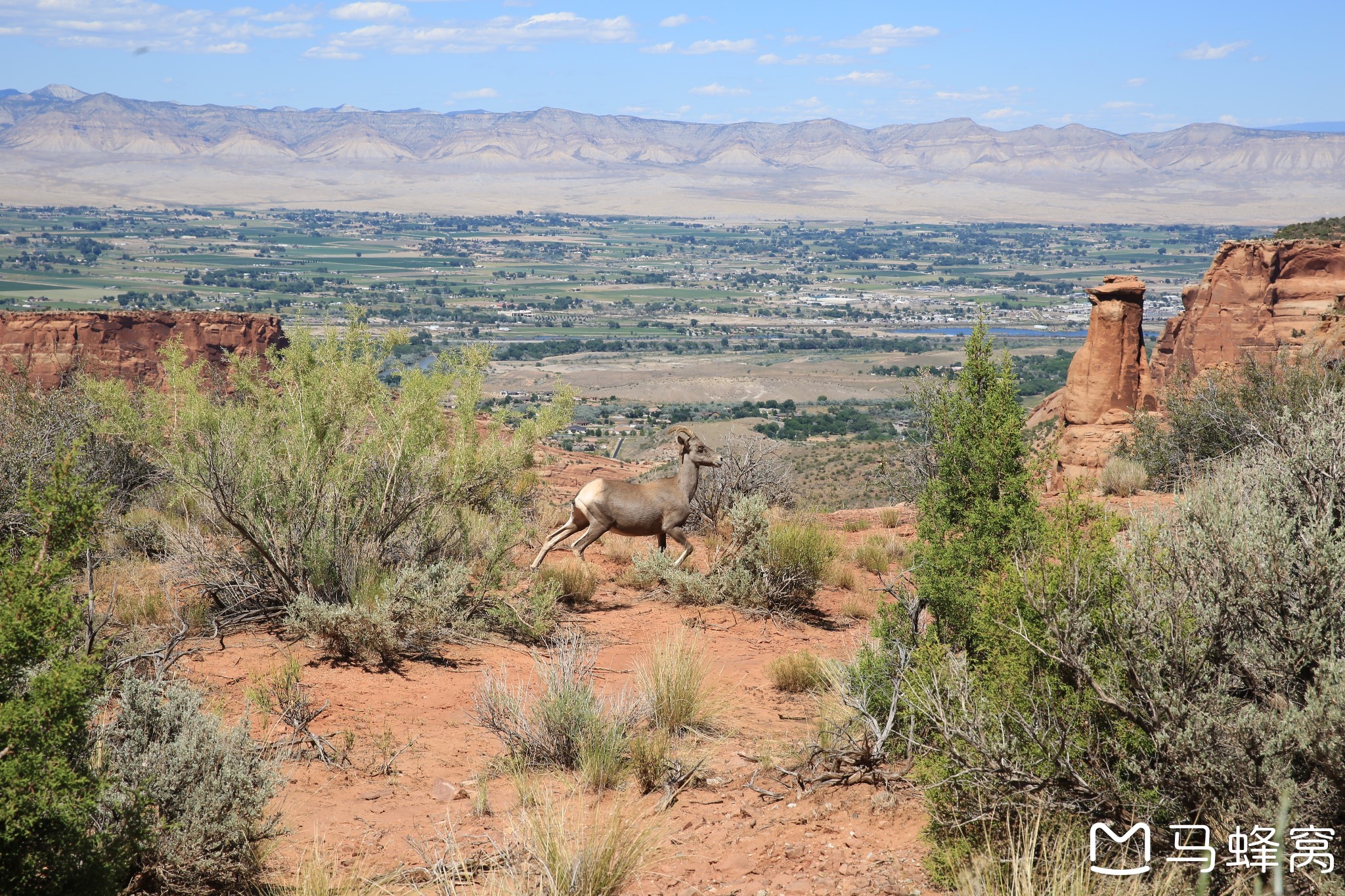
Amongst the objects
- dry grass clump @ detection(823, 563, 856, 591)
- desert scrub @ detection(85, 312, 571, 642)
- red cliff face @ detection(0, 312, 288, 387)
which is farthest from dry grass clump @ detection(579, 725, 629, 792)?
red cliff face @ detection(0, 312, 288, 387)

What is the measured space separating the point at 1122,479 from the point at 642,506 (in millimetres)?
9543

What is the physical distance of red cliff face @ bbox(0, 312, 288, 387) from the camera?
41156 millimetres

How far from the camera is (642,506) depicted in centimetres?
1105

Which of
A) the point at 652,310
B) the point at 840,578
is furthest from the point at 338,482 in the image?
the point at 652,310

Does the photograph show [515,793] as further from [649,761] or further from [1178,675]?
[1178,675]

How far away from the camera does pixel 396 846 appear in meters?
5.13

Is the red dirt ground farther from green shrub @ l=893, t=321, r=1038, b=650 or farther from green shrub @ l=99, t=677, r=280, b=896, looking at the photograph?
green shrub @ l=893, t=321, r=1038, b=650

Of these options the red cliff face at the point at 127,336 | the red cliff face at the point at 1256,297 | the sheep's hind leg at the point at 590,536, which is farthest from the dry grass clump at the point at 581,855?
the red cliff face at the point at 1256,297

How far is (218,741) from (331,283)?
471ft

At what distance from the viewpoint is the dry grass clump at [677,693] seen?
6758mm

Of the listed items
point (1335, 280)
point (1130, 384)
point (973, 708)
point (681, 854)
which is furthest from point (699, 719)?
point (1335, 280)

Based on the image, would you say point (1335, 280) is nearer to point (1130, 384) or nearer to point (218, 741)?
point (1130, 384)

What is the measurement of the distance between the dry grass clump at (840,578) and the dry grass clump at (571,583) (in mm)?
2831

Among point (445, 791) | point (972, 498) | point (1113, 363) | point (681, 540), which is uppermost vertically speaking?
point (972, 498)
